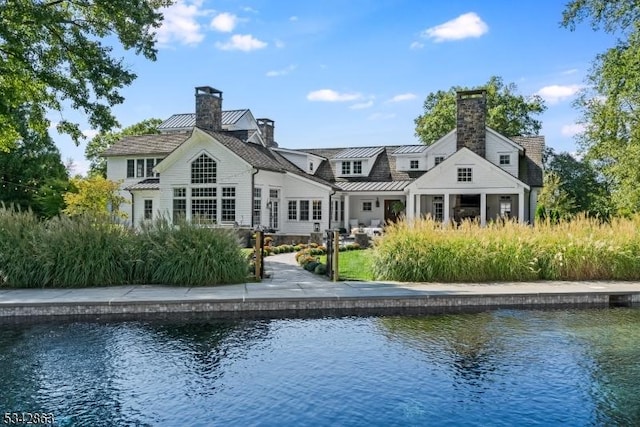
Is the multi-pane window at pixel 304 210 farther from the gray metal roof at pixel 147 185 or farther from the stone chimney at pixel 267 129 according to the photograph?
the gray metal roof at pixel 147 185

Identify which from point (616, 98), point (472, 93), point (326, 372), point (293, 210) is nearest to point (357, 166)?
point (293, 210)

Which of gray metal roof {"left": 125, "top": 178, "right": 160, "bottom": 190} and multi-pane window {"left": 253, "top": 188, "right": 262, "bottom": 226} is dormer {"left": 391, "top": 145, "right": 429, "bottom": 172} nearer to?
multi-pane window {"left": 253, "top": 188, "right": 262, "bottom": 226}

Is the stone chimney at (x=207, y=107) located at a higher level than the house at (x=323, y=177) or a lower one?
higher

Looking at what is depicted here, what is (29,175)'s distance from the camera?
35.9m

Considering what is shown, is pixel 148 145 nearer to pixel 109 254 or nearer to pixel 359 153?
pixel 359 153

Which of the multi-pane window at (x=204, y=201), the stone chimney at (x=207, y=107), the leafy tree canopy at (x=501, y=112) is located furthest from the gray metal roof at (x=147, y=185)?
the leafy tree canopy at (x=501, y=112)

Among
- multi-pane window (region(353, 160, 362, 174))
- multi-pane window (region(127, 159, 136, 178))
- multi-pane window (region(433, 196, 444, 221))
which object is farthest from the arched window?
multi-pane window (region(433, 196, 444, 221))

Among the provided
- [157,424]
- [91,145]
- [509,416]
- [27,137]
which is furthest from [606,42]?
[91,145]

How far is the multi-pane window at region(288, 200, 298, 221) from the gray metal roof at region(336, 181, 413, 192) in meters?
2.91

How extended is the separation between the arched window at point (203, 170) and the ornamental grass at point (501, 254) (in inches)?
564

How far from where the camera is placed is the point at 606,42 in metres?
20.0

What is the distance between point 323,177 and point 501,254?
65.7 feet

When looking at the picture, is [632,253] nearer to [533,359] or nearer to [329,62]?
[533,359]

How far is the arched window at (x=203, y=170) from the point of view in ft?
82.1
